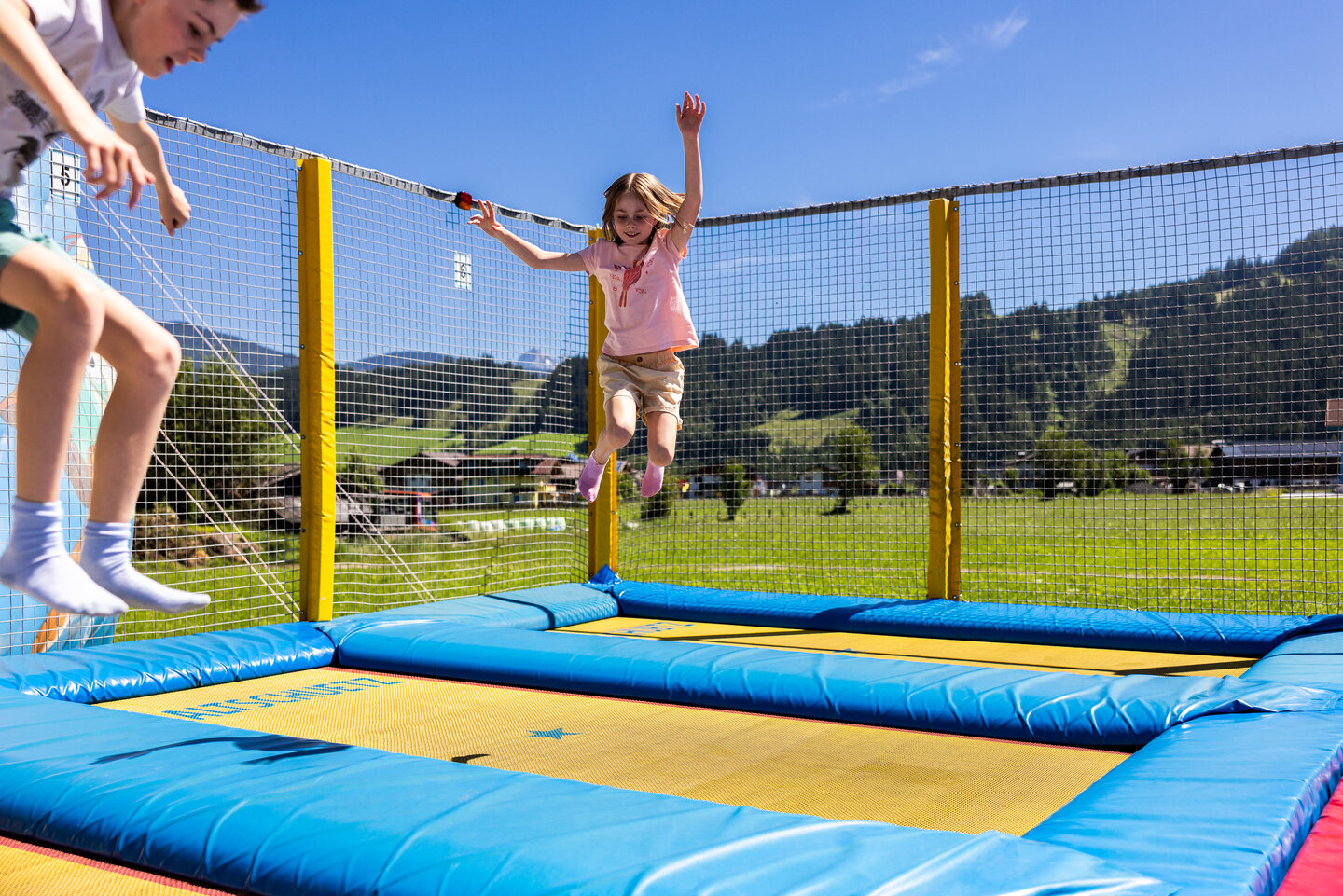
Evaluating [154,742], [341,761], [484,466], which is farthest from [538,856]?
[484,466]

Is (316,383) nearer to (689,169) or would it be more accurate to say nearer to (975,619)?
(689,169)

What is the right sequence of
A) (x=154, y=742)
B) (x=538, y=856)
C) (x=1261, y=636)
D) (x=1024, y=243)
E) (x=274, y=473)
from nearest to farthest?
(x=538, y=856), (x=154, y=742), (x=1261, y=636), (x=274, y=473), (x=1024, y=243)

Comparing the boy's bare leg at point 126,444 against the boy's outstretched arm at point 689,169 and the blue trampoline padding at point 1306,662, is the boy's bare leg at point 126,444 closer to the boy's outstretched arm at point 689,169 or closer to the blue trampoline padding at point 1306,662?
the boy's outstretched arm at point 689,169

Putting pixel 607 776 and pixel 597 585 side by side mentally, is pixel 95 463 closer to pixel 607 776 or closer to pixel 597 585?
pixel 607 776

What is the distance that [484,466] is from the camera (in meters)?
4.99

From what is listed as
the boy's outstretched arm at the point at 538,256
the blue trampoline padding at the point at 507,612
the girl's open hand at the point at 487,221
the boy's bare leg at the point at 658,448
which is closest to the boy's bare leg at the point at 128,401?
the girl's open hand at the point at 487,221

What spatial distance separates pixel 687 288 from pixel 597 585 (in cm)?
176

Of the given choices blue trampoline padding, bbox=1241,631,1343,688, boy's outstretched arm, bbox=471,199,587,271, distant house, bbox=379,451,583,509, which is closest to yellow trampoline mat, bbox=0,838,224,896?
boy's outstretched arm, bbox=471,199,587,271

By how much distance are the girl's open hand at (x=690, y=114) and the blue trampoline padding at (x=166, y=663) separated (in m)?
2.39

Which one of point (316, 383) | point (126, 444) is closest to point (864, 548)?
point (316, 383)

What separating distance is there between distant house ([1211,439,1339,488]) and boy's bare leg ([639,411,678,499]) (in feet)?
9.01

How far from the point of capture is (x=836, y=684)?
2.98 meters

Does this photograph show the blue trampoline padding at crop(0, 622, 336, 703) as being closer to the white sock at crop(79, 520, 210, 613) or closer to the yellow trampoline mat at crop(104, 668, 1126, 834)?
the yellow trampoline mat at crop(104, 668, 1126, 834)

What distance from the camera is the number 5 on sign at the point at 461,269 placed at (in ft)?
15.4
